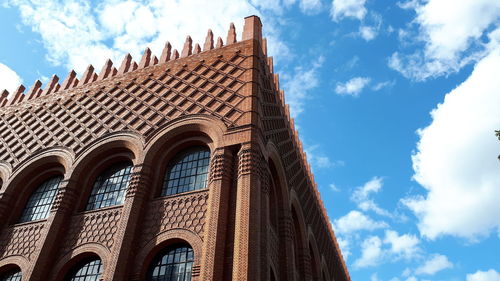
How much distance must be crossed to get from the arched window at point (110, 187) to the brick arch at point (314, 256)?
31.1 ft

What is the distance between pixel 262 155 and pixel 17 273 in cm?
907

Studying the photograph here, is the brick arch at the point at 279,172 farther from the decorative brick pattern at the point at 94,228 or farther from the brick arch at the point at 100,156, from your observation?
the decorative brick pattern at the point at 94,228

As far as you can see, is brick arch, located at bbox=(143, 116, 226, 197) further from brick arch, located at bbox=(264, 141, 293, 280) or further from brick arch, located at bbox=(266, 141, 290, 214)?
brick arch, located at bbox=(266, 141, 290, 214)

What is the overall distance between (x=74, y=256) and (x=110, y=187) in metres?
2.80

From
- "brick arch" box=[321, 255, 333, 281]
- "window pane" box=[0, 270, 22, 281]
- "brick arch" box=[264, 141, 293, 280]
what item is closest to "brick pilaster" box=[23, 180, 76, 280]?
"window pane" box=[0, 270, 22, 281]

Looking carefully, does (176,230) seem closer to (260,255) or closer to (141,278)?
(141,278)

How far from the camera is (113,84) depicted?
17.8 meters

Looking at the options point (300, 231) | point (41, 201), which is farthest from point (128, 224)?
point (300, 231)

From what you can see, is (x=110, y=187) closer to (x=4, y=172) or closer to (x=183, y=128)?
(x=183, y=128)

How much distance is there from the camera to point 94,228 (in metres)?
13.1

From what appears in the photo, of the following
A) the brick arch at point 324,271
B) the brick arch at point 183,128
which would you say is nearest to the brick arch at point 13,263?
the brick arch at point 183,128

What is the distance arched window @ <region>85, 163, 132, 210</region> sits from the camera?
14164 millimetres

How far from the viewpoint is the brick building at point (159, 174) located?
11500mm

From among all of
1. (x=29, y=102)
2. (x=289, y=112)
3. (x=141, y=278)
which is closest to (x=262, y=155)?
(x=141, y=278)
